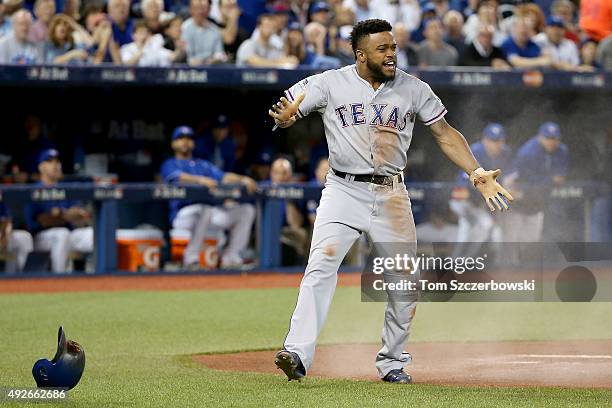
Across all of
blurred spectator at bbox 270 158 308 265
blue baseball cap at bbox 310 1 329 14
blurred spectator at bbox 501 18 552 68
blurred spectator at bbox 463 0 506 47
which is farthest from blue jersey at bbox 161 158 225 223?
blurred spectator at bbox 501 18 552 68

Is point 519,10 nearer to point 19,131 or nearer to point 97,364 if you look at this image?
point 19,131

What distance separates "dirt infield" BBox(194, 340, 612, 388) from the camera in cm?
620

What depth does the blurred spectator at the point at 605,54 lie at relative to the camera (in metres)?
14.0

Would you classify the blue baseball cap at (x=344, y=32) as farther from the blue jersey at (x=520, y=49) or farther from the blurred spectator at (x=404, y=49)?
the blue jersey at (x=520, y=49)

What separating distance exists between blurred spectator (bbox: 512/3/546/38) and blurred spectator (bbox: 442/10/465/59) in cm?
Answer: 75

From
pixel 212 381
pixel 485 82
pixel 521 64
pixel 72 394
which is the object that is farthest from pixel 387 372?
pixel 521 64

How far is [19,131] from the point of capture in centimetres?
1366

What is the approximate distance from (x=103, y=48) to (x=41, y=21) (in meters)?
0.70

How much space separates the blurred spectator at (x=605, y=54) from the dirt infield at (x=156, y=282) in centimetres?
399

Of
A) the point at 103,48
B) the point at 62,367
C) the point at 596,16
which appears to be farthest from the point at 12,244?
the point at 62,367

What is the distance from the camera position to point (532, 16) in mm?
14820

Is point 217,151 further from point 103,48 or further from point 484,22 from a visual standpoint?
point 484,22

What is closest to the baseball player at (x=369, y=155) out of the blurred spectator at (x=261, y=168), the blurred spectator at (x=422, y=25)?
the blurred spectator at (x=261, y=168)

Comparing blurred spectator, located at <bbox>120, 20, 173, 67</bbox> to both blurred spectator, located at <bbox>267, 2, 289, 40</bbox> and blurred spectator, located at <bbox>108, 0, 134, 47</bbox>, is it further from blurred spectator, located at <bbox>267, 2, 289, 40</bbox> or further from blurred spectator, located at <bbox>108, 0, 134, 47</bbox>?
blurred spectator, located at <bbox>267, 2, 289, 40</bbox>
